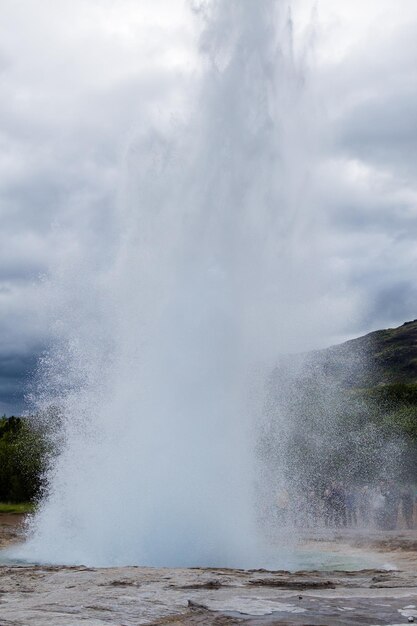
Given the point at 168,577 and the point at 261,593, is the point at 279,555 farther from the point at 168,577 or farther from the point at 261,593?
the point at 261,593

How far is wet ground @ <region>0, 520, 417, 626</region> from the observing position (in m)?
6.49

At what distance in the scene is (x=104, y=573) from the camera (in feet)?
34.6

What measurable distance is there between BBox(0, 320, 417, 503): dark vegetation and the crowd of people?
135 centimetres

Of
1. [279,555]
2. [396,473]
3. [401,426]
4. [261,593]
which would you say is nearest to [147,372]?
[279,555]

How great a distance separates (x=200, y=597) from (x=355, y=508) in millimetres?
17400

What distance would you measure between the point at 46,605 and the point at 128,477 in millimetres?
7176

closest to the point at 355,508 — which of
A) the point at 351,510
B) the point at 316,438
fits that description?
the point at 351,510

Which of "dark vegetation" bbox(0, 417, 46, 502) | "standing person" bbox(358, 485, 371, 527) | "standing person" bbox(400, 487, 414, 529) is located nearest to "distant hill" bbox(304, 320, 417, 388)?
"dark vegetation" bbox(0, 417, 46, 502)

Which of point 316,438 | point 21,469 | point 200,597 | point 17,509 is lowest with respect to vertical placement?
point 200,597

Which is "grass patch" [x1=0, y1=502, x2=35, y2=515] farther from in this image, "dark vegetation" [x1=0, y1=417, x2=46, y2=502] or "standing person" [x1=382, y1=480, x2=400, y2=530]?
"standing person" [x1=382, y1=480, x2=400, y2=530]

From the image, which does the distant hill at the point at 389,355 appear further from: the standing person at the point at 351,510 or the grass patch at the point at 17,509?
the standing person at the point at 351,510

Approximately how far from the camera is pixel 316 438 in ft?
119

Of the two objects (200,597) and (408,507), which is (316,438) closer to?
(408,507)

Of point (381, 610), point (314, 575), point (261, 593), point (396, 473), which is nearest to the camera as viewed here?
point (381, 610)
